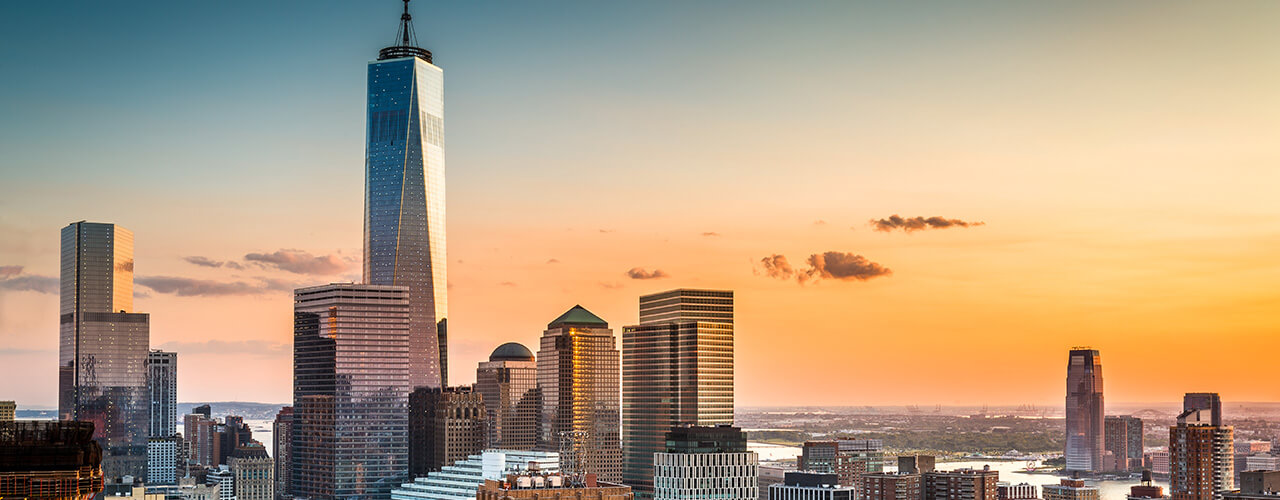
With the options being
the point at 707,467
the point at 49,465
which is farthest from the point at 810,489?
the point at 49,465

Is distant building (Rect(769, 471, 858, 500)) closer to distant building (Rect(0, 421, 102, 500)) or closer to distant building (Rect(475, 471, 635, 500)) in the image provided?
distant building (Rect(475, 471, 635, 500))

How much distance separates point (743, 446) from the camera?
519 ft

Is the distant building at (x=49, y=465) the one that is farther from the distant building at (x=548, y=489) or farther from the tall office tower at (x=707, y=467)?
the tall office tower at (x=707, y=467)

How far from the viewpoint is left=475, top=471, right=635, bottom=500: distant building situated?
128m

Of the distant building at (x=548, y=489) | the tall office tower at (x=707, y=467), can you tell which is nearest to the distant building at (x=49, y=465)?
the distant building at (x=548, y=489)

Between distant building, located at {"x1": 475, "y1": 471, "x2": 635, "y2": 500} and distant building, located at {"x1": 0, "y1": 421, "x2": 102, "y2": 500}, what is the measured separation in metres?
58.9

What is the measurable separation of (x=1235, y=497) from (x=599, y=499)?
82.1 m

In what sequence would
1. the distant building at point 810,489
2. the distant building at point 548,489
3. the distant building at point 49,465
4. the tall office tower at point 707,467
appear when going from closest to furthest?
the distant building at point 49,465, the distant building at point 548,489, the tall office tower at point 707,467, the distant building at point 810,489

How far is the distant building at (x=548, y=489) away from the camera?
128m

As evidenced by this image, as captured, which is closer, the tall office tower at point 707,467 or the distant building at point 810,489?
the tall office tower at point 707,467

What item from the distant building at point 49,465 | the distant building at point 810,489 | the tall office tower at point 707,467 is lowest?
the distant building at point 810,489

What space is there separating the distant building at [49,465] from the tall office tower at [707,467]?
88.6 meters

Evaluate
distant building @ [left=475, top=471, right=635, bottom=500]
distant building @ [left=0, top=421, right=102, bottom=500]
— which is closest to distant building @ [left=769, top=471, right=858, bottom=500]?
distant building @ [left=475, top=471, right=635, bottom=500]

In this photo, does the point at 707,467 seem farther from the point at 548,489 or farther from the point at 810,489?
the point at 548,489
